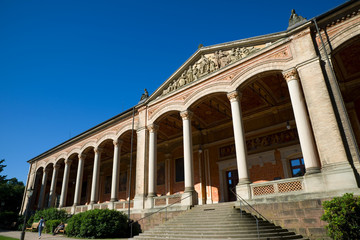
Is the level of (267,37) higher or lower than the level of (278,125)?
higher

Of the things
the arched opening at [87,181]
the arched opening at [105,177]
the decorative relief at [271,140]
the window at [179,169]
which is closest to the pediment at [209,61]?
the decorative relief at [271,140]

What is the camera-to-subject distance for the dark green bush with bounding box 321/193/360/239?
669 centimetres

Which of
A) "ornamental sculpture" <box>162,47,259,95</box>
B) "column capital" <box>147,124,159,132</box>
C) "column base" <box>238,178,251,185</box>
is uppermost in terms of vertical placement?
"ornamental sculpture" <box>162,47,259,95</box>

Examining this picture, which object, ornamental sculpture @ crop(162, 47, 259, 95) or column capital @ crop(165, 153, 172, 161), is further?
column capital @ crop(165, 153, 172, 161)

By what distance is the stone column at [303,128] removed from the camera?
30.4 ft

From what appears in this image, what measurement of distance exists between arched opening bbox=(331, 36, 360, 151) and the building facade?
2.0 inches

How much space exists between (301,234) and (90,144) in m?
18.6

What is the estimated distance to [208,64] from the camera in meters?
14.6

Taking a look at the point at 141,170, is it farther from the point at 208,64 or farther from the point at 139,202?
the point at 208,64

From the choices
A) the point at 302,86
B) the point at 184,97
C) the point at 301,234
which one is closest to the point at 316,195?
the point at 301,234

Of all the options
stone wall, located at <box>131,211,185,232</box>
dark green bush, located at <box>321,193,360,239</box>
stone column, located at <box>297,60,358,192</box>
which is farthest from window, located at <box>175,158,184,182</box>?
dark green bush, located at <box>321,193,360,239</box>

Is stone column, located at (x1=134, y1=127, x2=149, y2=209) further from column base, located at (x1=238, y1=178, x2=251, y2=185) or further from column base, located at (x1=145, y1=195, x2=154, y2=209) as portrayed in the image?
column base, located at (x1=238, y1=178, x2=251, y2=185)

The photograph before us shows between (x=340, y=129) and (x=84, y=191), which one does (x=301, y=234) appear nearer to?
(x=340, y=129)

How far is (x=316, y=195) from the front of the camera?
8.43 metres
